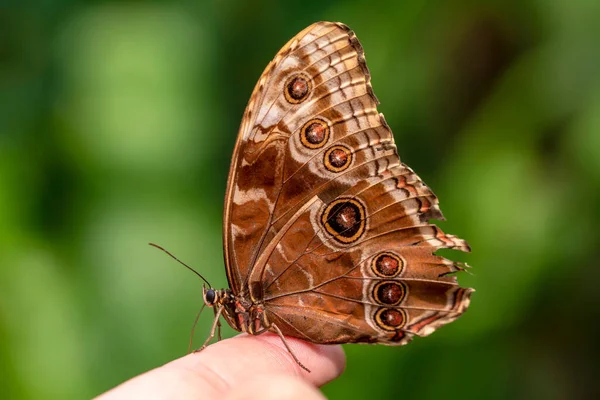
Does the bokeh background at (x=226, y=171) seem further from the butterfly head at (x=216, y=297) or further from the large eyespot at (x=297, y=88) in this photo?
the large eyespot at (x=297, y=88)

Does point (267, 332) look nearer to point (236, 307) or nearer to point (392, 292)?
point (236, 307)

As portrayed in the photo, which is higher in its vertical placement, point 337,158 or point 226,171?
point 337,158

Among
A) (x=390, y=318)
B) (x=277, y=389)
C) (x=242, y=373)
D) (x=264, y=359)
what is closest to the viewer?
(x=277, y=389)

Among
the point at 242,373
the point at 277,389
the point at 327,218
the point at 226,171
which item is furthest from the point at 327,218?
the point at 226,171

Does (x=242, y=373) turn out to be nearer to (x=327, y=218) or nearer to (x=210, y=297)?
(x=210, y=297)

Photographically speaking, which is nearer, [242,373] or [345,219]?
[242,373]

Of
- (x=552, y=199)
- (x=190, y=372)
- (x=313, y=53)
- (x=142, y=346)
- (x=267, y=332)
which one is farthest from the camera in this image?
(x=552, y=199)

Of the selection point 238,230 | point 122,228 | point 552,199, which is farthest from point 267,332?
point 552,199

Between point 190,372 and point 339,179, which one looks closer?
point 190,372
